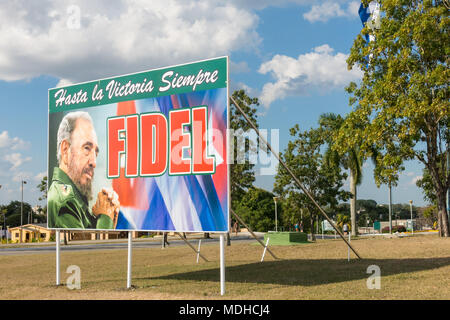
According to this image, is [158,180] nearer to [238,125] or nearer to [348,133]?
[348,133]

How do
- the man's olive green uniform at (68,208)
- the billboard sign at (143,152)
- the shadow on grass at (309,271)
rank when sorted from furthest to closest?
the man's olive green uniform at (68,208), the shadow on grass at (309,271), the billboard sign at (143,152)

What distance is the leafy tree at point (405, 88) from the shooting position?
27.1 meters

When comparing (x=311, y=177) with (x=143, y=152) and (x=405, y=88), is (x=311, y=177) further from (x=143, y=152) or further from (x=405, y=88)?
(x=143, y=152)

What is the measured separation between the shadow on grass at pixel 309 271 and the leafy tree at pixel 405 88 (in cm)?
1055

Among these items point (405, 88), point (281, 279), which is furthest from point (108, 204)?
point (405, 88)

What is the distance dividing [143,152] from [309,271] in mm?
7004

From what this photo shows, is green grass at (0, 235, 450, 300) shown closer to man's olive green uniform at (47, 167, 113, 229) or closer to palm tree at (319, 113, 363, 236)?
man's olive green uniform at (47, 167, 113, 229)

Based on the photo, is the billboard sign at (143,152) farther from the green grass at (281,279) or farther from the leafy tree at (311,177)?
the leafy tree at (311,177)

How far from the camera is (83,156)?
1578 centimetres

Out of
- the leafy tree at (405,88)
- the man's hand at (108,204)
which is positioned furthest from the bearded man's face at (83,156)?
the leafy tree at (405,88)

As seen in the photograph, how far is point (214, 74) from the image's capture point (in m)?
13.2

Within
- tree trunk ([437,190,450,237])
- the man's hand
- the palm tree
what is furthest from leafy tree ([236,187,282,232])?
the man's hand

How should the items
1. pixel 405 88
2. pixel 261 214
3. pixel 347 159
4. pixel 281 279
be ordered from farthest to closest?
1. pixel 261 214
2. pixel 347 159
3. pixel 405 88
4. pixel 281 279

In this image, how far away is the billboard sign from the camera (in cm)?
1314
